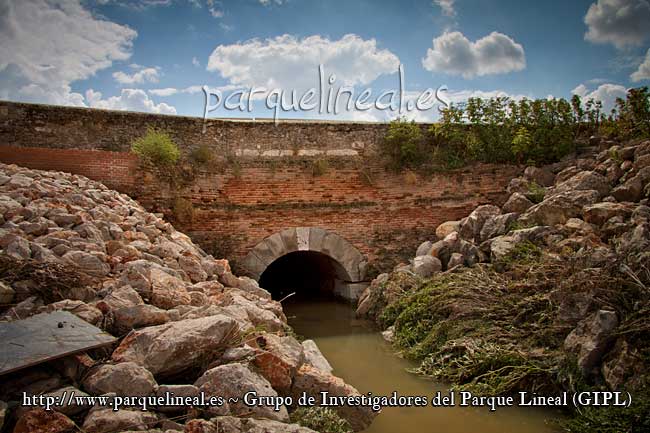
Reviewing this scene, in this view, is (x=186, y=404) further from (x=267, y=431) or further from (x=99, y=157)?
(x=99, y=157)

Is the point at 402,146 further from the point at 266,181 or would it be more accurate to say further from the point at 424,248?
the point at 266,181

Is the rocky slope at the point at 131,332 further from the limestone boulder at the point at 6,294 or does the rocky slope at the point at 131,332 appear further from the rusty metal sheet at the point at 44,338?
the rusty metal sheet at the point at 44,338

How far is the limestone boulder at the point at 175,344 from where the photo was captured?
273 cm

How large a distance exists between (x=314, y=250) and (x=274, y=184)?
165 centimetres

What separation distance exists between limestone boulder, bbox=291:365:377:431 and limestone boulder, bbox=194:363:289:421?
50 cm

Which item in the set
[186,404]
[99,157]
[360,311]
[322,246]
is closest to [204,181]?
[99,157]

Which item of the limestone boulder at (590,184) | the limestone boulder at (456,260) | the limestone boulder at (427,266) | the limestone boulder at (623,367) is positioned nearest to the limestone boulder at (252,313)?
the limestone boulder at (623,367)

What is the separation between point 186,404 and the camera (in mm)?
2502

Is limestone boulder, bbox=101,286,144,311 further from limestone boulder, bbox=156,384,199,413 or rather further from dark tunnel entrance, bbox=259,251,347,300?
dark tunnel entrance, bbox=259,251,347,300

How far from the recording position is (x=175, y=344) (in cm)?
281

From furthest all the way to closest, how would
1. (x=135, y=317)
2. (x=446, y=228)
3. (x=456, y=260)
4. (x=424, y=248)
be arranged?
(x=446, y=228), (x=424, y=248), (x=456, y=260), (x=135, y=317)

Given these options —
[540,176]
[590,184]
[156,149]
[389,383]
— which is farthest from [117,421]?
[540,176]

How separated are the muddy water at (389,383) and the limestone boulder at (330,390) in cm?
12

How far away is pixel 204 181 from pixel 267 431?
21.7ft
